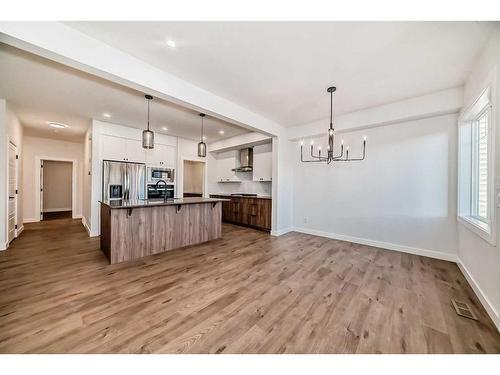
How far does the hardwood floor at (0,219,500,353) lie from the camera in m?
1.51

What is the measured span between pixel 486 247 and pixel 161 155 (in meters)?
6.53

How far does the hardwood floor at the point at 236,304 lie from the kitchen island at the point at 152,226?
0.25 meters

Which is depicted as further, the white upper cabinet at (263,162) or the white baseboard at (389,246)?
the white upper cabinet at (263,162)

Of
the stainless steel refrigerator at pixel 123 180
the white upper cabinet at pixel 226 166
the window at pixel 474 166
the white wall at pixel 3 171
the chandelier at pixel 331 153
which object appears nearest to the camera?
the window at pixel 474 166

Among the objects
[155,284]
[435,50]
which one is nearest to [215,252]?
[155,284]

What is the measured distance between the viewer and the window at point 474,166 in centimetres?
238

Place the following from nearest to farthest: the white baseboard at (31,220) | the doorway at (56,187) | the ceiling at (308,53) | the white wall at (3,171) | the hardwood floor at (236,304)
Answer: the hardwood floor at (236,304) < the ceiling at (308,53) < the white wall at (3,171) < the white baseboard at (31,220) < the doorway at (56,187)

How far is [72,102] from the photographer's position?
3635 mm

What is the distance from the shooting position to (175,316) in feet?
5.98

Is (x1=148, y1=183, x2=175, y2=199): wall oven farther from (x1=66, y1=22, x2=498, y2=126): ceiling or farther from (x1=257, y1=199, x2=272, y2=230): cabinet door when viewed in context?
(x1=66, y1=22, x2=498, y2=126): ceiling

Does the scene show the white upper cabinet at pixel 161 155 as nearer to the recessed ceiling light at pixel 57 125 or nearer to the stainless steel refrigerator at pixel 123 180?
the stainless steel refrigerator at pixel 123 180

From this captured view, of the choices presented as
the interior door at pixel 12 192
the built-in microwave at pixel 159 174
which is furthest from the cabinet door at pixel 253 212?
the interior door at pixel 12 192

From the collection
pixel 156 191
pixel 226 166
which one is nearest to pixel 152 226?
pixel 156 191

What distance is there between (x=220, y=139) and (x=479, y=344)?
633 cm
